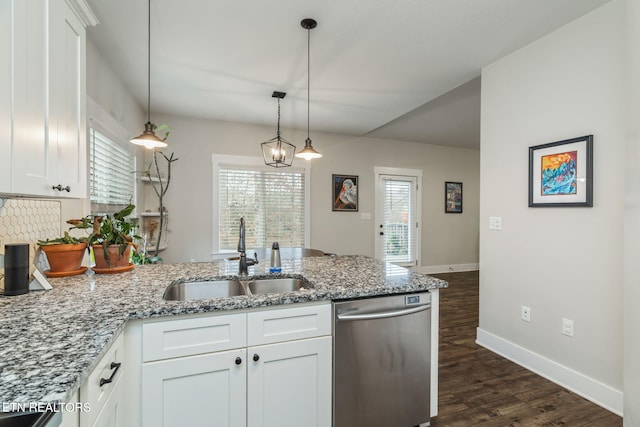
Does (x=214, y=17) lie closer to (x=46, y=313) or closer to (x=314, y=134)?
(x=46, y=313)

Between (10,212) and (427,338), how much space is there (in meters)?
2.23

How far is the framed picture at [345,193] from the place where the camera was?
205 inches

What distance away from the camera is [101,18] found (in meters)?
2.11

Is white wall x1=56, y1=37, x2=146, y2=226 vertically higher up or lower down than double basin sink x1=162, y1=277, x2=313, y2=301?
higher up

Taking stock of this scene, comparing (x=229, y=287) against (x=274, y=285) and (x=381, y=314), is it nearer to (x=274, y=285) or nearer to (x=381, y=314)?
(x=274, y=285)

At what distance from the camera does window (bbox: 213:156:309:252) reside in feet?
14.9

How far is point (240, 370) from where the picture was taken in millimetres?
1336

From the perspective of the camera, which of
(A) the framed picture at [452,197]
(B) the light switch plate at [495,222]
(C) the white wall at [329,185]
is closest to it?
(B) the light switch plate at [495,222]

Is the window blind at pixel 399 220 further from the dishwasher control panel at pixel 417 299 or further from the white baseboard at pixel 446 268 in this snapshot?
the dishwasher control panel at pixel 417 299

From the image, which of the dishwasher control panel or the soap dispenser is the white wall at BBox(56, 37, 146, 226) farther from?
the dishwasher control panel

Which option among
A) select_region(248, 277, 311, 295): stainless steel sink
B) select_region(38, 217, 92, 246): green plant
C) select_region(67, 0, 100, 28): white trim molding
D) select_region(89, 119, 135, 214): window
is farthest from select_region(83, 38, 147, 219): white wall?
select_region(248, 277, 311, 295): stainless steel sink

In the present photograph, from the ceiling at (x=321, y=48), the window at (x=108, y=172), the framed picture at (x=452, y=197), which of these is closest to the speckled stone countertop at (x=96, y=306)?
the window at (x=108, y=172)

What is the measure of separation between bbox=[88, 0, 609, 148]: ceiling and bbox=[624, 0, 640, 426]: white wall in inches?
24.1

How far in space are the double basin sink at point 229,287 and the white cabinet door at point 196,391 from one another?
43 cm
